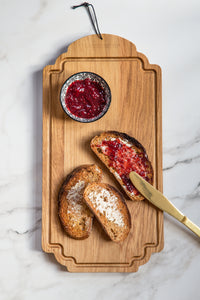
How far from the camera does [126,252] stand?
186 centimetres

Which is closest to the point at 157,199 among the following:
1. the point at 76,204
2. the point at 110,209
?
the point at 110,209

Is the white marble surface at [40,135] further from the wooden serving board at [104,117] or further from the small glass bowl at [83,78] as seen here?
the small glass bowl at [83,78]

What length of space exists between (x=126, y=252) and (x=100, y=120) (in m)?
0.80

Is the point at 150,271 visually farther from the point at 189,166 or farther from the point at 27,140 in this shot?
the point at 27,140

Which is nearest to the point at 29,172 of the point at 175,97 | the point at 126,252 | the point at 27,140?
the point at 27,140

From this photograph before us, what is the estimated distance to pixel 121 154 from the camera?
6.11 feet

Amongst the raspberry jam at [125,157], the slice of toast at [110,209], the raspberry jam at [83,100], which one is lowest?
the slice of toast at [110,209]

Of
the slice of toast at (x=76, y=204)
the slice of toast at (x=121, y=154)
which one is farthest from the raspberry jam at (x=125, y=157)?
the slice of toast at (x=76, y=204)

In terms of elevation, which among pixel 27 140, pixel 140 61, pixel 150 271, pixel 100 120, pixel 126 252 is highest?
pixel 140 61

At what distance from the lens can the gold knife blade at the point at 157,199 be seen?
5.98ft

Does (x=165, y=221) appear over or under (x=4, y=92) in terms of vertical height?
under

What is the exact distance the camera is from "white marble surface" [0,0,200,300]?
6.33ft

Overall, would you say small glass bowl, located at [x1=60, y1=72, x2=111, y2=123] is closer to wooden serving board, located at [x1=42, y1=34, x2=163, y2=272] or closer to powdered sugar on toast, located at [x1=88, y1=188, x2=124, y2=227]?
wooden serving board, located at [x1=42, y1=34, x2=163, y2=272]

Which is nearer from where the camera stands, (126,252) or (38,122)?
(126,252)
